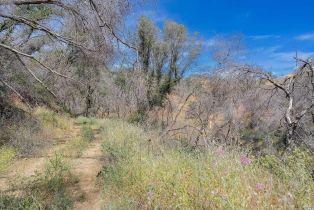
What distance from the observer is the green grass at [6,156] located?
7.57 m

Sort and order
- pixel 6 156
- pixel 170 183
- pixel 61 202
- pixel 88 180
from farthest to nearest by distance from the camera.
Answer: pixel 6 156 → pixel 88 180 → pixel 61 202 → pixel 170 183

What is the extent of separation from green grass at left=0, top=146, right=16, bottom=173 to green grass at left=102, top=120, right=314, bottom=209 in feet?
10.2

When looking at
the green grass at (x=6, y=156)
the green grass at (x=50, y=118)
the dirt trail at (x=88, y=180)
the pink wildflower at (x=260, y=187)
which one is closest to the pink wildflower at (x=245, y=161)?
the pink wildflower at (x=260, y=187)

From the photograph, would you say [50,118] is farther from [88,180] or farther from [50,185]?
[50,185]

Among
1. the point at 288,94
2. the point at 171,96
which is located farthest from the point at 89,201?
the point at 171,96

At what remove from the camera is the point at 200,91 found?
20.4 m

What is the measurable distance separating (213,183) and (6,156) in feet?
21.0

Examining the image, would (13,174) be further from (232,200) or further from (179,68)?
(179,68)

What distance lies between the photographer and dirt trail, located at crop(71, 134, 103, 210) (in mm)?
5438

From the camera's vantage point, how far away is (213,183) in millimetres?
3854

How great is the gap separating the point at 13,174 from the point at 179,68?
876 inches

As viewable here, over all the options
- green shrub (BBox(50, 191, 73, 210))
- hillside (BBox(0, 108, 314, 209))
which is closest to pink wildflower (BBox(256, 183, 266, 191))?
hillside (BBox(0, 108, 314, 209))


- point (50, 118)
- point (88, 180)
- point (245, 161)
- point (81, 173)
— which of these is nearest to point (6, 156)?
point (81, 173)

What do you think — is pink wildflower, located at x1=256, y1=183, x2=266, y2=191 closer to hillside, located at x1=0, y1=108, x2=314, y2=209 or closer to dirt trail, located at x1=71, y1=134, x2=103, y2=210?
hillside, located at x1=0, y1=108, x2=314, y2=209
